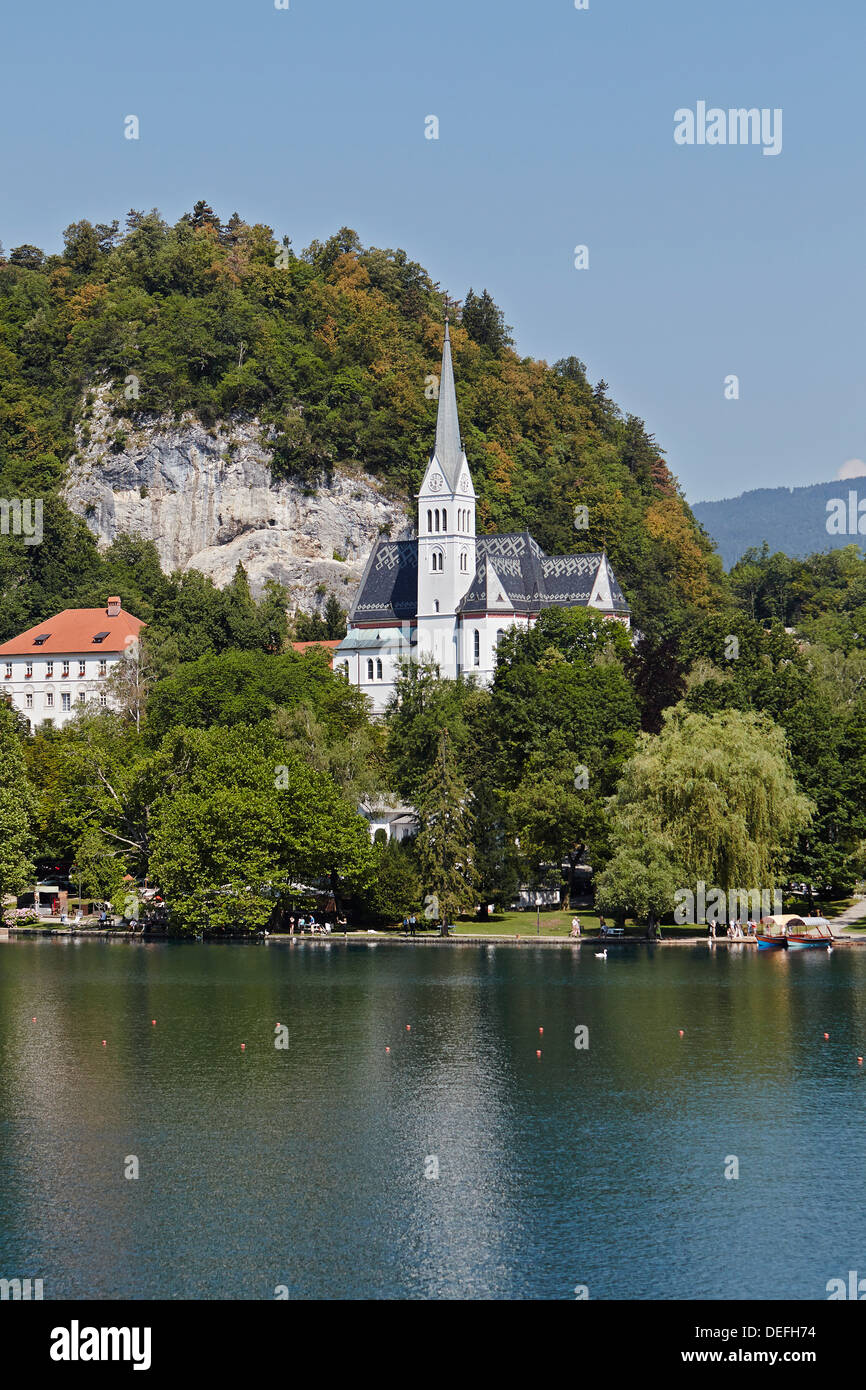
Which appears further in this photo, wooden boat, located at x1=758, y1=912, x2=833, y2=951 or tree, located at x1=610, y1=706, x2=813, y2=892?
tree, located at x1=610, y1=706, x2=813, y2=892

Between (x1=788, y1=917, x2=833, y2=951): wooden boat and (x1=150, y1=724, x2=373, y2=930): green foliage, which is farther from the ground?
(x1=150, y1=724, x2=373, y2=930): green foliage

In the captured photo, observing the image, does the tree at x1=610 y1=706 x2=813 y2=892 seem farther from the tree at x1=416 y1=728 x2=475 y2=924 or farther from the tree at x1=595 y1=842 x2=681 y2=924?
the tree at x1=416 y1=728 x2=475 y2=924

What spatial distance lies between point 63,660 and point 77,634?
2376mm

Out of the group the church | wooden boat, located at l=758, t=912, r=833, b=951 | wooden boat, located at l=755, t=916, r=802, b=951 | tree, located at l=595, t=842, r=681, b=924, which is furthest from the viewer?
the church

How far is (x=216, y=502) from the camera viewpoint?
144 metres

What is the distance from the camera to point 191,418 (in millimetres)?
144125

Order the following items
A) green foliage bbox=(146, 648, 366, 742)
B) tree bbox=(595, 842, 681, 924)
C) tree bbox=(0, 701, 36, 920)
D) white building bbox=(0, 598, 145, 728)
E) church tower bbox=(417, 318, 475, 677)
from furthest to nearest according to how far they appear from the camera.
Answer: white building bbox=(0, 598, 145, 728), church tower bbox=(417, 318, 475, 677), green foliage bbox=(146, 648, 366, 742), tree bbox=(0, 701, 36, 920), tree bbox=(595, 842, 681, 924)

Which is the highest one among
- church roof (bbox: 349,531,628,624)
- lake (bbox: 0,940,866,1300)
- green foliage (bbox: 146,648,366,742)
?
church roof (bbox: 349,531,628,624)

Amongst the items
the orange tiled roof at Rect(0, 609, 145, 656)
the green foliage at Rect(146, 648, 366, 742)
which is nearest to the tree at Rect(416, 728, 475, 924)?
the green foliage at Rect(146, 648, 366, 742)

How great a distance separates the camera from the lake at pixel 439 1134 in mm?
31766

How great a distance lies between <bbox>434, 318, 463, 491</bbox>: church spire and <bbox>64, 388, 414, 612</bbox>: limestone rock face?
21587mm

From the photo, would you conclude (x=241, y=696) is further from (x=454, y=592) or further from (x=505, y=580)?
(x=505, y=580)

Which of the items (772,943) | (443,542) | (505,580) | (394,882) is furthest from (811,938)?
(443,542)

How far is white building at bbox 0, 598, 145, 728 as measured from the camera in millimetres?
121812
